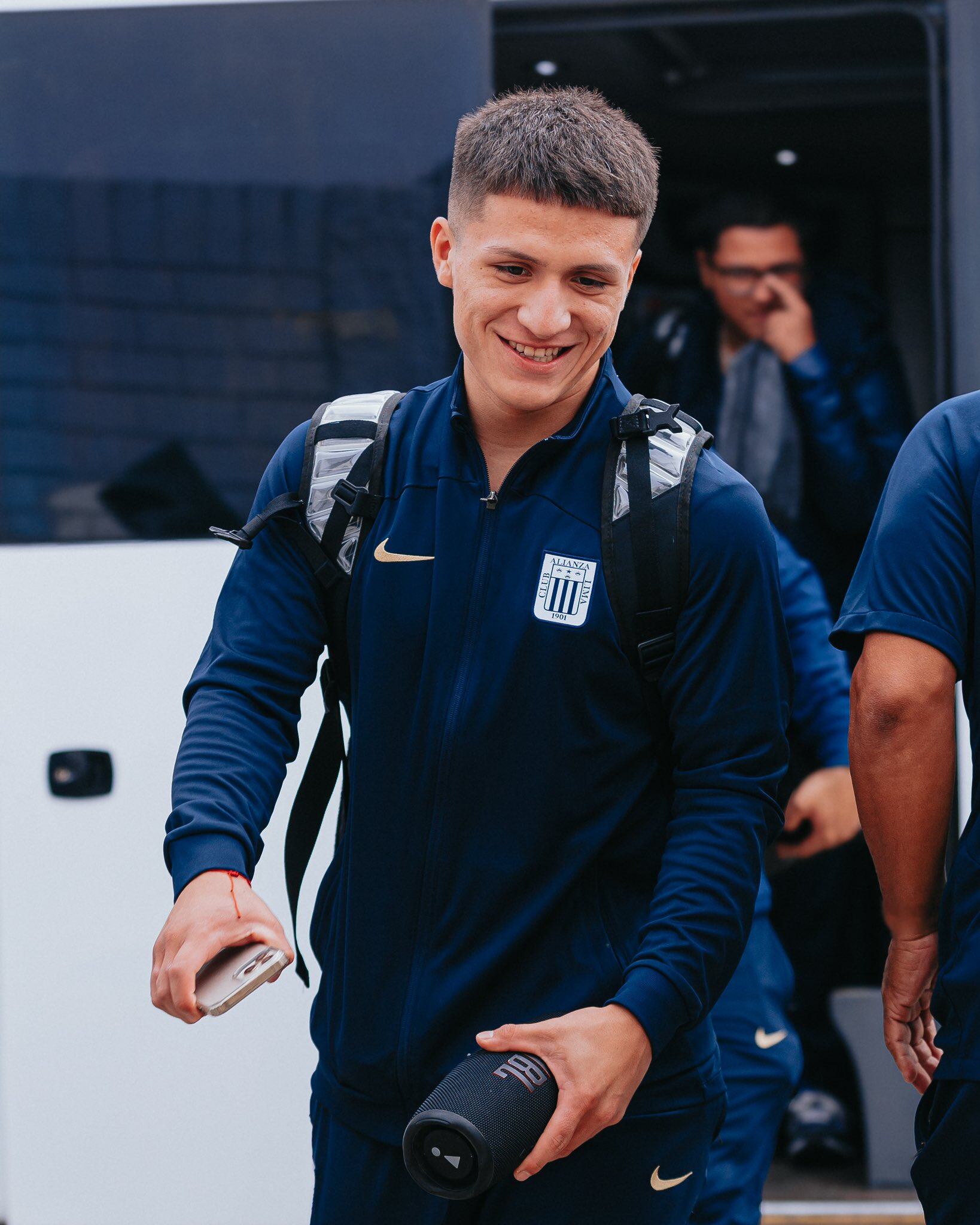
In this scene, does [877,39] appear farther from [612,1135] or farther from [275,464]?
[612,1135]

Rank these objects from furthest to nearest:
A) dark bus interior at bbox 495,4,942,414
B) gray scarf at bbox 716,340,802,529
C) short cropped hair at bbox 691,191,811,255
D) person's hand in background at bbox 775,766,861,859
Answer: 1. short cropped hair at bbox 691,191,811,255
2. gray scarf at bbox 716,340,802,529
3. dark bus interior at bbox 495,4,942,414
4. person's hand in background at bbox 775,766,861,859

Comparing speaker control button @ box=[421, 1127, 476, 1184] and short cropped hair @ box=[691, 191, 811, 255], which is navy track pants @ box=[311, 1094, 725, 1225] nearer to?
speaker control button @ box=[421, 1127, 476, 1184]

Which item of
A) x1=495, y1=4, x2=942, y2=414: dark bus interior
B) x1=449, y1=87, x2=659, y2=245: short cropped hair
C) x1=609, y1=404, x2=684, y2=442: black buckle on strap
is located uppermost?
x1=495, y1=4, x2=942, y2=414: dark bus interior

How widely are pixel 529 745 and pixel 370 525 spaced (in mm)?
297

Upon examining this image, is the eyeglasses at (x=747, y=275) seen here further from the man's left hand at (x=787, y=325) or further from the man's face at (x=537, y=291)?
the man's face at (x=537, y=291)

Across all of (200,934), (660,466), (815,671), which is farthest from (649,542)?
(815,671)

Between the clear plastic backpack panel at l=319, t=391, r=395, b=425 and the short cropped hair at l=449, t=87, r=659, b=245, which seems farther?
the clear plastic backpack panel at l=319, t=391, r=395, b=425

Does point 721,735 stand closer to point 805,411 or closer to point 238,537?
point 238,537

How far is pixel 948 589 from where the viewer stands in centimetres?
153

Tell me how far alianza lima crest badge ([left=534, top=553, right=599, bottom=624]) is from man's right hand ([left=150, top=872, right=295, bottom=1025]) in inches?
15.7

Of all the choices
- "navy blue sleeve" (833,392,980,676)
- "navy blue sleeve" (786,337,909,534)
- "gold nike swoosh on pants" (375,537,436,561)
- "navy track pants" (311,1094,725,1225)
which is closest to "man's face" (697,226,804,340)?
"navy blue sleeve" (786,337,909,534)

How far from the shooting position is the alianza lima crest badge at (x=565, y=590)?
1426 millimetres

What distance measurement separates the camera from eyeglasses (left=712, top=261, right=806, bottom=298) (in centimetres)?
357

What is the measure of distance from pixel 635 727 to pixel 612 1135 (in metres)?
0.42
